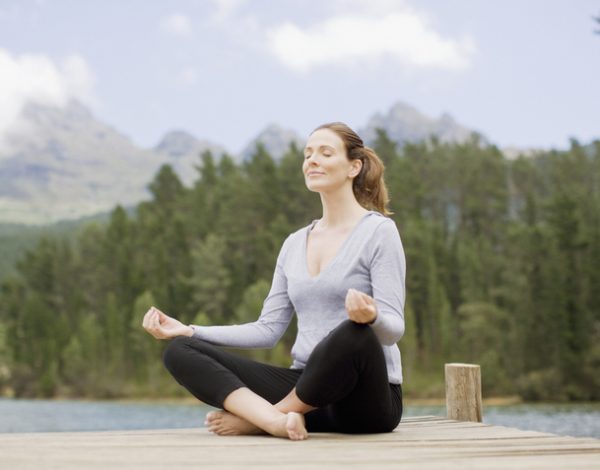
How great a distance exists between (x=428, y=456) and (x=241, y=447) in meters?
0.71

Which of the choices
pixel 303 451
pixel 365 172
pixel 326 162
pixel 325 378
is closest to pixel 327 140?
pixel 326 162

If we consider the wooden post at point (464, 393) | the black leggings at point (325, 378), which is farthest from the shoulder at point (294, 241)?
the wooden post at point (464, 393)

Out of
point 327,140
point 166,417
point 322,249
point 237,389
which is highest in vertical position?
point 327,140

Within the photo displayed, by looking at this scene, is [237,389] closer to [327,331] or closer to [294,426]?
[294,426]

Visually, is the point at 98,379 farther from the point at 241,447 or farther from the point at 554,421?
the point at 241,447

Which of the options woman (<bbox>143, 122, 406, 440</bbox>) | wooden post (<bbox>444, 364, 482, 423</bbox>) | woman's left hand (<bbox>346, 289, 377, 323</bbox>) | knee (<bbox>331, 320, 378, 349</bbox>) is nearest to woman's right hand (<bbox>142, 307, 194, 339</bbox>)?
woman (<bbox>143, 122, 406, 440</bbox>)

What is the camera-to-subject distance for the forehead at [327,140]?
13.1ft

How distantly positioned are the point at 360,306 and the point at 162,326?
41.8 inches

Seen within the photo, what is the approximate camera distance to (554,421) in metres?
29.2

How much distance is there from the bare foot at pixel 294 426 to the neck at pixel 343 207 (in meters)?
0.92

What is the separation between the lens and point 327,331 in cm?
383

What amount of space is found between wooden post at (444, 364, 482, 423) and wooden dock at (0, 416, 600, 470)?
0.82m

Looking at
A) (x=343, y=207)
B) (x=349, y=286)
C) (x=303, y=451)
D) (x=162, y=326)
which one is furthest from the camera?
(x=343, y=207)

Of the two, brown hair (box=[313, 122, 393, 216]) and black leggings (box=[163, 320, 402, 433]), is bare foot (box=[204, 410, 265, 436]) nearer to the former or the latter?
black leggings (box=[163, 320, 402, 433])
